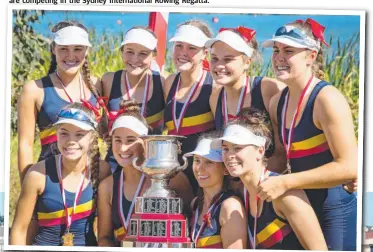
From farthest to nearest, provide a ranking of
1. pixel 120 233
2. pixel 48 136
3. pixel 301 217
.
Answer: pixel 48 136 < pixel 120 233 < pixel 301 217

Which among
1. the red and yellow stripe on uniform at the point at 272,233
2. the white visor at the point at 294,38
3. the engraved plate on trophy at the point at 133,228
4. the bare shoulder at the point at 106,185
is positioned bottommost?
the red and yellow stripe on uniform at the point at 272,233

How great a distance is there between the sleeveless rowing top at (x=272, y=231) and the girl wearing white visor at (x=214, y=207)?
113 mm

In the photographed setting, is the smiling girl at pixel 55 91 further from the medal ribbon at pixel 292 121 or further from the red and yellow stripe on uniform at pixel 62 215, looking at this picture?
the medal ribbon at pixel 292 121

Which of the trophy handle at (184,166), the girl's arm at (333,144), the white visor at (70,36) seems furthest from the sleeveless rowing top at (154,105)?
the girl's arm at (333,144)

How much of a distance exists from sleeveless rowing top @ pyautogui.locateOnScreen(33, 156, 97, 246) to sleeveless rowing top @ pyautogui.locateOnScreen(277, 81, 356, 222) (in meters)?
1.59

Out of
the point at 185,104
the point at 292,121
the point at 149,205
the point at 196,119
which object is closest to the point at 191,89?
the point at 185,104

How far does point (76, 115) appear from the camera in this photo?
30.2ft

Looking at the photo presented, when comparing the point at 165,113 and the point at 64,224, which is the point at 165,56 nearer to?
the point at 165,113

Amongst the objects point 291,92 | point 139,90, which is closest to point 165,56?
point 139,90

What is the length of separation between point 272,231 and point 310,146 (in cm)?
68

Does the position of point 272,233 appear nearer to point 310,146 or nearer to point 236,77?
point 310,146

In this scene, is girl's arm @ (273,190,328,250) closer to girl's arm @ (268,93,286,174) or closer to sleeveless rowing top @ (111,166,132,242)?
girl's arm @ (268,93,286,174)

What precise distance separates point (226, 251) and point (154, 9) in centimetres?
189

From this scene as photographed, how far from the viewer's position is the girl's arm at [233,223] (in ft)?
29.3
